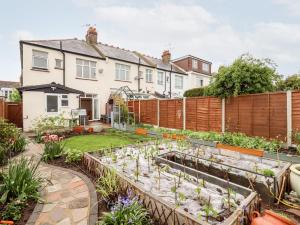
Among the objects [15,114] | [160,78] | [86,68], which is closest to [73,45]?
[86,68]

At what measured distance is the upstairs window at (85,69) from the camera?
17391 millimetres

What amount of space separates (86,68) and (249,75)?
14.0m

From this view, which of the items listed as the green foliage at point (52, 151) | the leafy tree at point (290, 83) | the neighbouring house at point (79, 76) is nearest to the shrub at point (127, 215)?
the green foliage at point (52, 151)

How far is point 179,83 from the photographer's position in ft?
90.2

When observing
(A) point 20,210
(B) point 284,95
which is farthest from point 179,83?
(A) point 20,210

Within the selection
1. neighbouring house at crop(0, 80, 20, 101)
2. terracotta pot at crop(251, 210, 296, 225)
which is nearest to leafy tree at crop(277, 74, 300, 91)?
terracotta pot at crop(251, 210, 296, 225)

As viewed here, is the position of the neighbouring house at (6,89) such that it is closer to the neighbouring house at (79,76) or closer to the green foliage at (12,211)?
the neighbouring house at (79,76)

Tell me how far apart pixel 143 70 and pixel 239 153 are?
57.9 feet

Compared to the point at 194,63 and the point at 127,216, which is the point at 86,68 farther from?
the point at 194,63

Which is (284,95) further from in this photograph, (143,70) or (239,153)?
(143,70)

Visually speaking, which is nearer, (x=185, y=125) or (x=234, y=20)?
(x=234, y=20)

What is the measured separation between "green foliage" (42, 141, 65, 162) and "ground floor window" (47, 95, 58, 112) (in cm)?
900

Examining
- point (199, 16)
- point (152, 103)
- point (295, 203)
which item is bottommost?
point (295, 203)

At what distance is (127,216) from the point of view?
278cm
